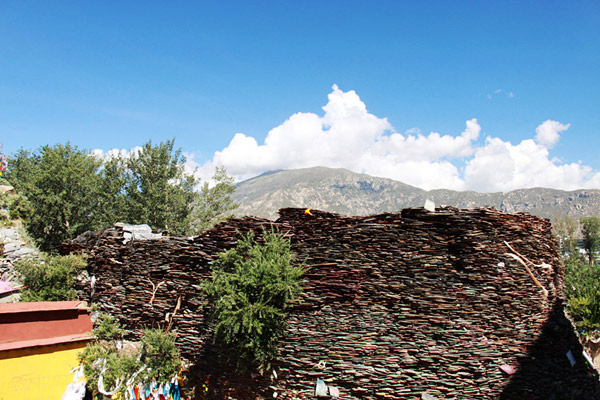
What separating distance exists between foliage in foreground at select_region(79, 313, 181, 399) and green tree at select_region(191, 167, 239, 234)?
15393mm

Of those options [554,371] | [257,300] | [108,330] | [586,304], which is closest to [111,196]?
[108,330]

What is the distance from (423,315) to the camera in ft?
18.2

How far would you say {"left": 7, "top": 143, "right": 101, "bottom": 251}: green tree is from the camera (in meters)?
16.8

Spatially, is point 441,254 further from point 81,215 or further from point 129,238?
point 81,215

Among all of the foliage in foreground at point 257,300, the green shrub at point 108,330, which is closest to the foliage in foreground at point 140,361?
the green shrub at point 108,330

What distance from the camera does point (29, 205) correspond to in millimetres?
15938

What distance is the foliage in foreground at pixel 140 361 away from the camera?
668 centimetres

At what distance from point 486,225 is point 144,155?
20.5 m

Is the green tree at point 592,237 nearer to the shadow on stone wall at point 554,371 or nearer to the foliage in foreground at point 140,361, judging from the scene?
the shadow on stone wall at point 554,371

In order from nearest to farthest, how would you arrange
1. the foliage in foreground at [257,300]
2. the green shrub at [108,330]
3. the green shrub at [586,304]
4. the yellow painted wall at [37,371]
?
the foliage in foreground at [257,300] → the yellow painted wall at [37,371] → the green shrub at [108,330] → the green shrub at [586,304]

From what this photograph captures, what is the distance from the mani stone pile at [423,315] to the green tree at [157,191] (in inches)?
617

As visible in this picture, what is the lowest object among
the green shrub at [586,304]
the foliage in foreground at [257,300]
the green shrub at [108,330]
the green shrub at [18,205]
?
the green shrub at [586,304]

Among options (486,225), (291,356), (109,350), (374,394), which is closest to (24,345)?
(109,350)

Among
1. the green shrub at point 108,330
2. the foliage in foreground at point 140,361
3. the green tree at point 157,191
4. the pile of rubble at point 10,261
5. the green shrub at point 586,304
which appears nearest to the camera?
the foliage in foreground at point 140,361
